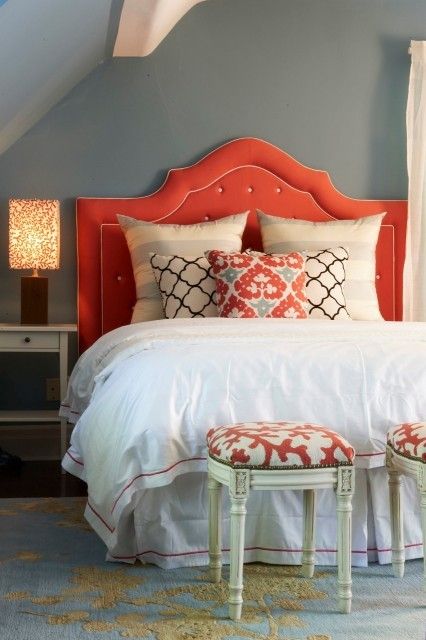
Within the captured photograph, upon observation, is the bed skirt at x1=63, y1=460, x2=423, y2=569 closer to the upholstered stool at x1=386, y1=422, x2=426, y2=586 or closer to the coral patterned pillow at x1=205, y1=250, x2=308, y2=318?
the upholstered stool at x1=386, y1=422, x2=426, y2=586

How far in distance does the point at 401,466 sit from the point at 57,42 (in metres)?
2.16

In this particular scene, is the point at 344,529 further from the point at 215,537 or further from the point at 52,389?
the point at 52,389

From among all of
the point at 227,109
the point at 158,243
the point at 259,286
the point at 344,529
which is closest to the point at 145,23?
the point at 227,109

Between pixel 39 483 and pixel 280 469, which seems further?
pixel 39 483

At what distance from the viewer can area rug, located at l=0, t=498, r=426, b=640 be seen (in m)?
2.23

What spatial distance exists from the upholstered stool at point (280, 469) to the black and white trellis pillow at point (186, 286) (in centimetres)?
180

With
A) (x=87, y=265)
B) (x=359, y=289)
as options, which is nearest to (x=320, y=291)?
(x=359, y=289)

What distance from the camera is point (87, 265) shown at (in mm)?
4672

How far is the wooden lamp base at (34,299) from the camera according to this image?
442 cm

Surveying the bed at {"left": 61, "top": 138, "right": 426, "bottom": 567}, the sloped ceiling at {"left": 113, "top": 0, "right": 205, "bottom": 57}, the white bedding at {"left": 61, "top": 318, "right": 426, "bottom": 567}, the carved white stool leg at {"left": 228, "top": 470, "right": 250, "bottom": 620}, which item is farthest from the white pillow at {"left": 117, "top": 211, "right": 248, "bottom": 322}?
the carved white stool leg at {"left": 228, "top": 470, "right": 250, "bottom": 620}

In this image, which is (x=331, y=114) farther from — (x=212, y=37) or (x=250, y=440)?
(x=250, y=440)

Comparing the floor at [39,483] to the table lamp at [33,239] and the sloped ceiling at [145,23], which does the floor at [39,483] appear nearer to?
the table lamp at [33,239]

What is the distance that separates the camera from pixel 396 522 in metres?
2.63

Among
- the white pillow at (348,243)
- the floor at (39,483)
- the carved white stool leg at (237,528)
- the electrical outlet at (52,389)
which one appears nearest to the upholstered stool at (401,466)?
the carved white stool leg at (237,528)
